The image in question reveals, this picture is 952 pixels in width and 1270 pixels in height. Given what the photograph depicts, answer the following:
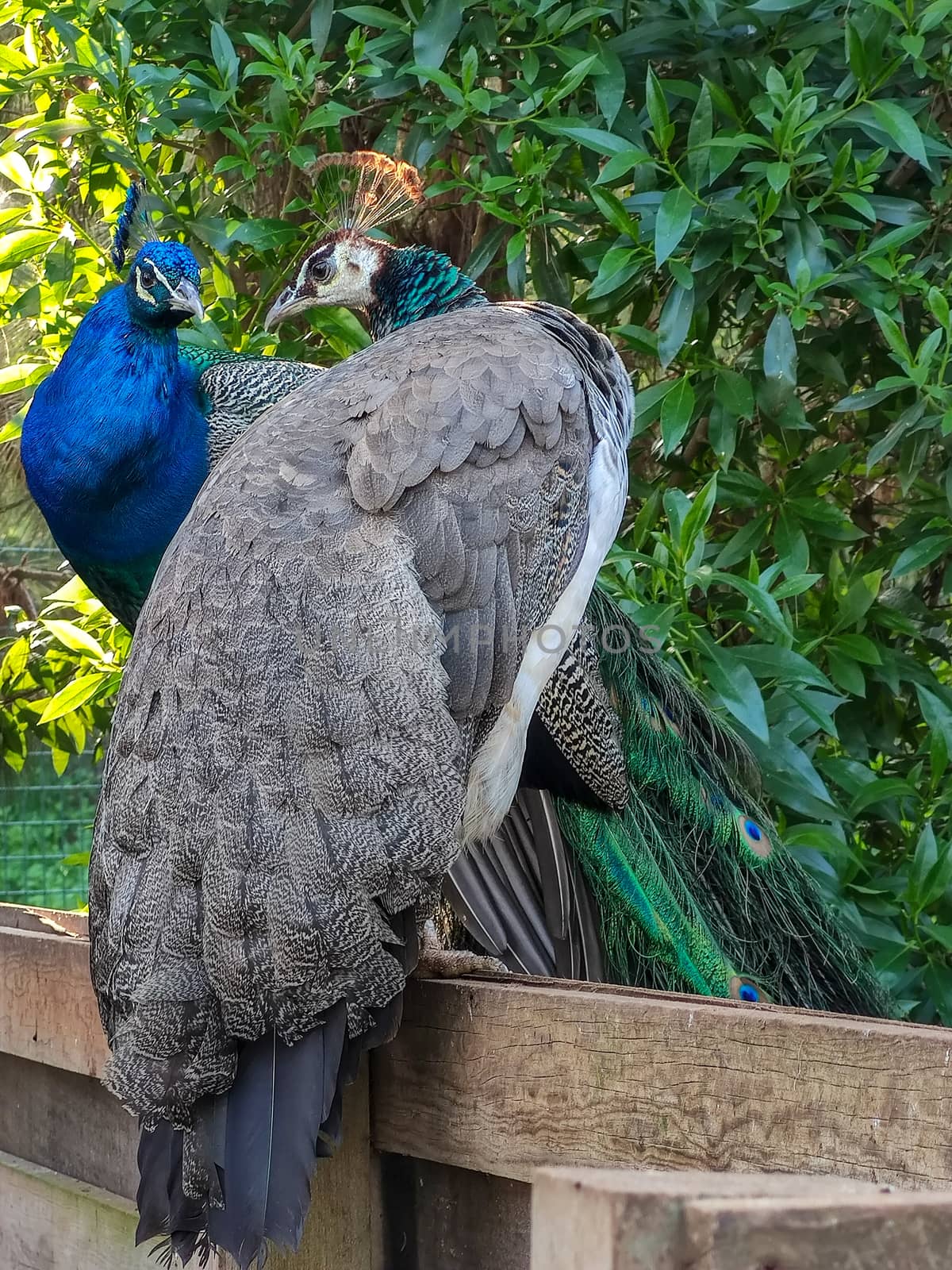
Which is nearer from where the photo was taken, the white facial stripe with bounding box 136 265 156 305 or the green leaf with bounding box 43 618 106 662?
the white facial stripe with bounding box 136 265 156 305

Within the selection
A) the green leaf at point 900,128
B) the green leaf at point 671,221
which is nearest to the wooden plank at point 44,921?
the green leaf at point 671,221

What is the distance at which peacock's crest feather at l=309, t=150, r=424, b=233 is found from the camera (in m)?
2.90

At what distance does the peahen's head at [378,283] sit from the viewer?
270 centimetres

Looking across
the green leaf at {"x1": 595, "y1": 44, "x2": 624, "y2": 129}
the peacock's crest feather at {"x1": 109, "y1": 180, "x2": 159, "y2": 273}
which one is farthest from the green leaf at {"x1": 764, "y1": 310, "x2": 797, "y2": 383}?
the peacock's crest feather at {"x1": 109, "y1": 180, "x2": 159, "y2": 273}

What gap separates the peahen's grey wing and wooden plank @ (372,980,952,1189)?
10 centimetres

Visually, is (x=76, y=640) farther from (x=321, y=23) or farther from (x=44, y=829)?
(x=44, y=829)

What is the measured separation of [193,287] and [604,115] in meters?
0.83

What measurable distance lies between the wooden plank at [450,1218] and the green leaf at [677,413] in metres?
1.40

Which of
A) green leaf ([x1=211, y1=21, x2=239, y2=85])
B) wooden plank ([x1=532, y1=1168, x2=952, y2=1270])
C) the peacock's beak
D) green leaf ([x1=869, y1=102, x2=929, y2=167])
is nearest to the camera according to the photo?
wooden plank ([x1=532, y1=1168, x2=952, y2=1270])

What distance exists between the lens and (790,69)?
2508 millimetres

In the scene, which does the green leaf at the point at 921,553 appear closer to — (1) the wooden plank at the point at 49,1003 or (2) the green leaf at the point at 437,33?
(2) the green leaf at the point at 437,33

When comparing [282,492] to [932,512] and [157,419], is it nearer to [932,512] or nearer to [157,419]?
[157,419]

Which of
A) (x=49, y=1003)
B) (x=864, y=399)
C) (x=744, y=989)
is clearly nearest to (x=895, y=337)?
(x=864, y=399)

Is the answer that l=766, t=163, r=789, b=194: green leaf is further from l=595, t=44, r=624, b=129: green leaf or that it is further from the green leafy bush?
l=595, t=44, r=624, b=129: green leaf
